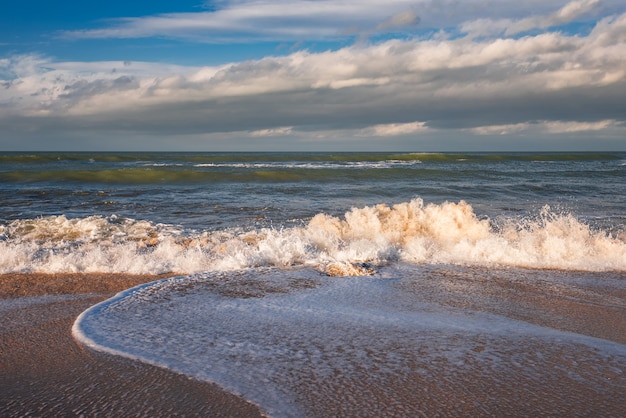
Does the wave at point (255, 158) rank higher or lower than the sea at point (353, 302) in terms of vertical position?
higher

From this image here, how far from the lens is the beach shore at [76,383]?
8.58 ft

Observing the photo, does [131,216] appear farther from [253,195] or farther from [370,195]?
[370,195]

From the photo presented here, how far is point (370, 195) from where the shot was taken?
17.6 metres

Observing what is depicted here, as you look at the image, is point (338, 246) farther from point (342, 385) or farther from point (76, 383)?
point (76, 383)

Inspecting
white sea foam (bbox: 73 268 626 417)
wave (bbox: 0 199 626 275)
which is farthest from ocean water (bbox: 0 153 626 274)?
white sea foam (bbox: 73 268 626 417)

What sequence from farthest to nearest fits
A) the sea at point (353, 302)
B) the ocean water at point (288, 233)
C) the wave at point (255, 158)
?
the wave at point (255, 158), the ocean water at point (288, 233), the sea at point (353, 302)

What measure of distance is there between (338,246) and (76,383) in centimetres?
462

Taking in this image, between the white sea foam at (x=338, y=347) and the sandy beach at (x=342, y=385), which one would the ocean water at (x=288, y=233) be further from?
the sandy beach at (x=342, y=385)

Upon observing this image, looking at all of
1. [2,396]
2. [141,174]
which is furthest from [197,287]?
[141,174]

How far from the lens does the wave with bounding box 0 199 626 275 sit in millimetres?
6074

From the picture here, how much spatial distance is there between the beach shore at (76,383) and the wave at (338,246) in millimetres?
1980

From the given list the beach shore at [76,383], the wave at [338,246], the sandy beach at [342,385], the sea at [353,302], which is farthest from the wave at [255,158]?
the sandy beach at [342,385]

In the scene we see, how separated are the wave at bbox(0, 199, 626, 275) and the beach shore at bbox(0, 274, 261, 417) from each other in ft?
6.50

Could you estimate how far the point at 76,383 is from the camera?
2908 mm
